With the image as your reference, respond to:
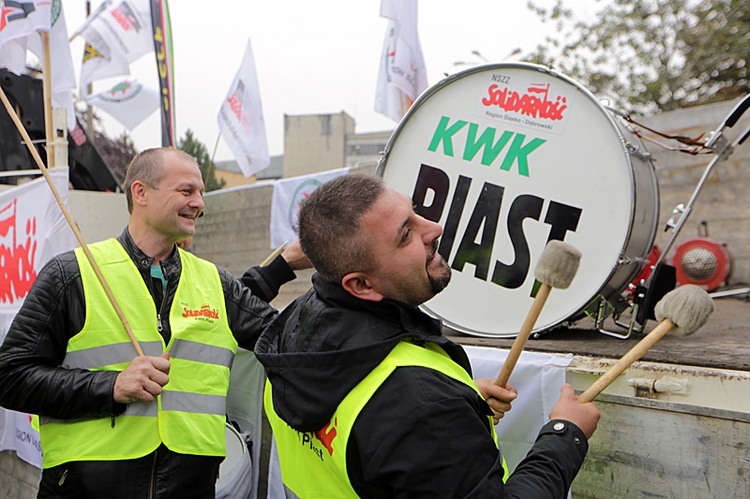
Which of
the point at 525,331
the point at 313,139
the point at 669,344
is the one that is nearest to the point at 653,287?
the point at 669,344

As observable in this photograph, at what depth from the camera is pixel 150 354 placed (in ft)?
7.18

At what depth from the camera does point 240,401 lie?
3102mm

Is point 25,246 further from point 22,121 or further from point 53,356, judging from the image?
point 22,121

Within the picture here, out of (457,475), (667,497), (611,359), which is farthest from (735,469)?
(457,475)

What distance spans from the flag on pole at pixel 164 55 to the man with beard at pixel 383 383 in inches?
187

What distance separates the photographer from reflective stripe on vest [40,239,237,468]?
2.07 m

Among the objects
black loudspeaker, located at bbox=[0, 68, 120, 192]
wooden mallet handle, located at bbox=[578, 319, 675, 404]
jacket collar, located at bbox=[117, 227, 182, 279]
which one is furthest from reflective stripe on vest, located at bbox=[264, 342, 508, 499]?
black loudspeaker, located at bbox=[0, 68, 120, 192]

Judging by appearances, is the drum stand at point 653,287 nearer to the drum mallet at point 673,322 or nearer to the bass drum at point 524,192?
the bass drum at point 524,192

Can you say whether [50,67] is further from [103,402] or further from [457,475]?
[457,475]

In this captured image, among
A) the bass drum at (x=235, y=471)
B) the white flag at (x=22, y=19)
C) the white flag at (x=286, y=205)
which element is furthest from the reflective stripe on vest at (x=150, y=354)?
the white flag at (x=286, y=205)

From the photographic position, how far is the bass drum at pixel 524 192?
8.31 ft

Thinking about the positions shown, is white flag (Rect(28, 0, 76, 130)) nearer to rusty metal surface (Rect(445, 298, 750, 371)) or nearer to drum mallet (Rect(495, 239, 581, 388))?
rusty metal surface (Rect(445, 298, 750, 371))

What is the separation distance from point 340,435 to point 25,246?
3081 millimetres

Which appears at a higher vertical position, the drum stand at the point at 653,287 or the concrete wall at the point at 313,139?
the drum stand at the point at 653,287
